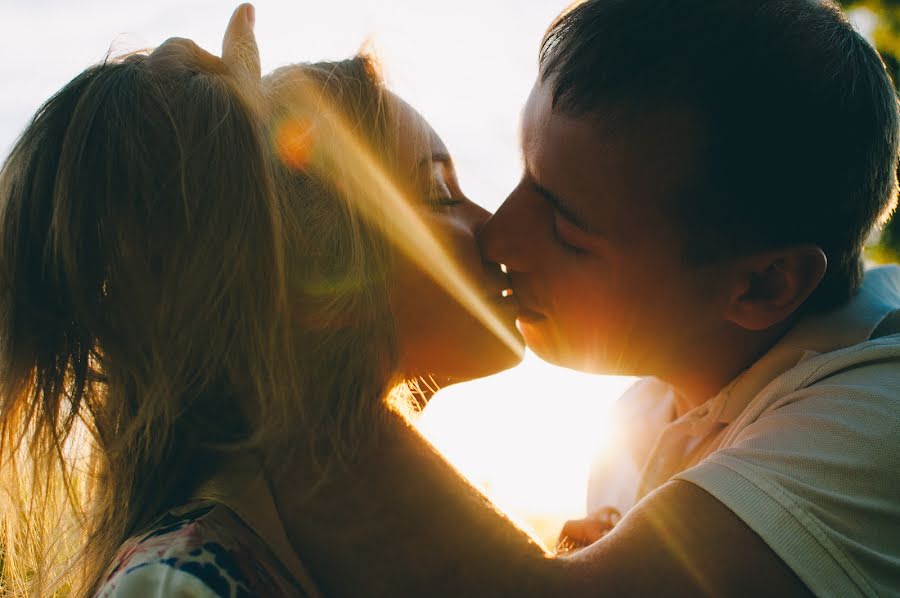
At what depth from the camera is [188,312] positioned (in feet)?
5.07

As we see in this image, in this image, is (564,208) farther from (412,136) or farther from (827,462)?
(827,462)

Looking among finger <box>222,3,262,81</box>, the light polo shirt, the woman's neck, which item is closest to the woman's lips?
the light polo shirt

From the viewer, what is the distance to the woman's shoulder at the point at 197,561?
121 centimetres

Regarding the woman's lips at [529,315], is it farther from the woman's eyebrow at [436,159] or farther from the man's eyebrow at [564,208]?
the woman's eyebrow at [436,159]

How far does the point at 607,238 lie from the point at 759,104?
501 millimetres

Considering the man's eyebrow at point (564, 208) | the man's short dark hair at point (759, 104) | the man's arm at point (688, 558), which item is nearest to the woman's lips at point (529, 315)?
the man's eyebrow at point (564, 208)

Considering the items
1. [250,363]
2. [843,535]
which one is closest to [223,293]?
[250,363]

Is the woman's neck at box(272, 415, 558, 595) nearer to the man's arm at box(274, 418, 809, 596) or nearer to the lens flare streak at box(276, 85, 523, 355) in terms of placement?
the man's arm at box(274, 418, 809, 596)

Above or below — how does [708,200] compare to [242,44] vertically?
below

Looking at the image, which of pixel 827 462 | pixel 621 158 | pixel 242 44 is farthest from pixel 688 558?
pixel 242 44

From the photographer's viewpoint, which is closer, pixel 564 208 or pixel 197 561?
pixel 197 561

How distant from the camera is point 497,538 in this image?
4.87ft

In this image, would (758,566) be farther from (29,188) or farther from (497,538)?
(29,188)

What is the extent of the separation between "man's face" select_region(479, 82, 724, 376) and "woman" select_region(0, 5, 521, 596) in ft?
1.44
